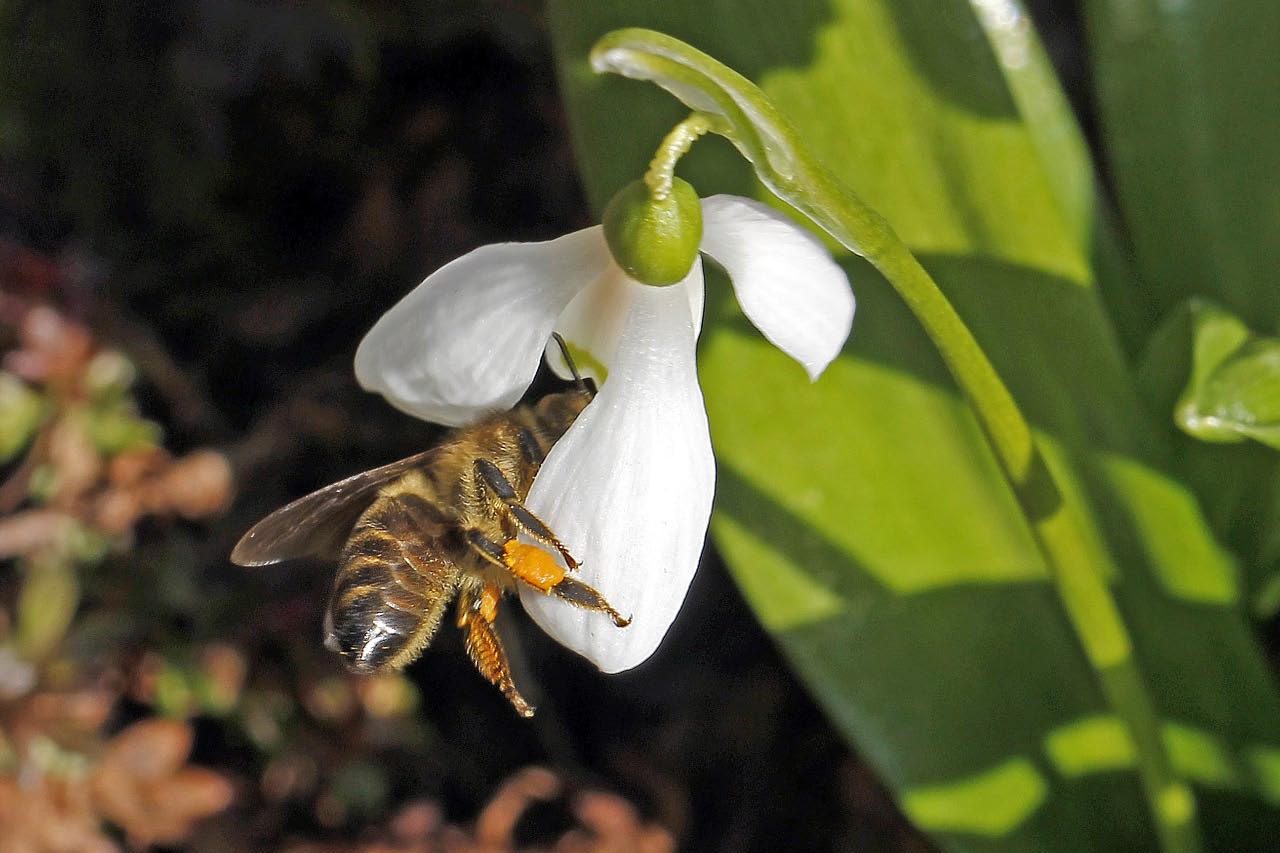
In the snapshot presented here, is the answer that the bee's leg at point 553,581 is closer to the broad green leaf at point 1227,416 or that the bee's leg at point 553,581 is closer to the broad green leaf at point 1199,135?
the broad green leaf at point 1227,416

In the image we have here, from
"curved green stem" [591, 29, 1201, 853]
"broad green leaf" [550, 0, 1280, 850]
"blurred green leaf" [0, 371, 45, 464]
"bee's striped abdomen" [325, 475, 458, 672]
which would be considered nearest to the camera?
"curved green stem" [591, 29, 1201, 853]

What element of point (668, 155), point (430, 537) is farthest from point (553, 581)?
point (668, 155)

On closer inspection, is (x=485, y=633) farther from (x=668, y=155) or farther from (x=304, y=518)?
(x=668, y=155)

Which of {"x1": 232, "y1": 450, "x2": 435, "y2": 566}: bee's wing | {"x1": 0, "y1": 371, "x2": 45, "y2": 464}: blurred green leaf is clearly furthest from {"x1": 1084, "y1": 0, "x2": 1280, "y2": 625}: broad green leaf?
{"x1": 0, "y1": 371, "x2": 45, "y2": 464}: blurred green leaf

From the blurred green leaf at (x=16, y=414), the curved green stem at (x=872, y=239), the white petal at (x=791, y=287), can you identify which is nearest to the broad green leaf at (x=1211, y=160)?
the curved green stem at (x=872, y=239)

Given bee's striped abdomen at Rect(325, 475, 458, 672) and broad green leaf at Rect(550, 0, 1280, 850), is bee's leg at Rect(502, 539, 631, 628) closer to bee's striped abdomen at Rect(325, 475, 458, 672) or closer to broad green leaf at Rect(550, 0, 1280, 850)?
bee's striped abdomen at Rect(325, 475, 458, 672)
